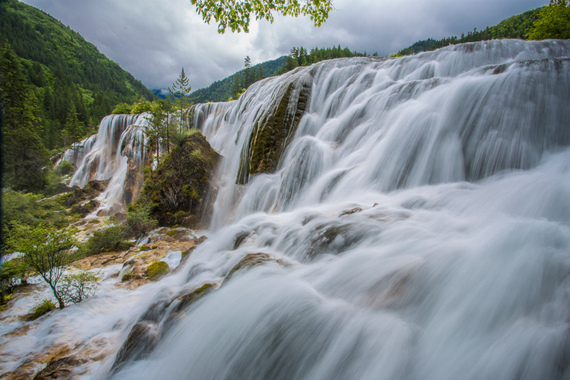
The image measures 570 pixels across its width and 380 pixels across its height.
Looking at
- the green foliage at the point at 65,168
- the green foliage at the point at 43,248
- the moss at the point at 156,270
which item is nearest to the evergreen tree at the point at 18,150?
the green foliage at the point at 65,168

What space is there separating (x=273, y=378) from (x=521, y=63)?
8.72 meters

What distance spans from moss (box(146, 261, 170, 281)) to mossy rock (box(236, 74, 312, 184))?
16.6ft

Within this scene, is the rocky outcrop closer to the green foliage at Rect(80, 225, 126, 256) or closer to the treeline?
the green foliage at Rect(80, 225, 126, 256)

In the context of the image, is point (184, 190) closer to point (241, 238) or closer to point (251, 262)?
→ point (241, 238)

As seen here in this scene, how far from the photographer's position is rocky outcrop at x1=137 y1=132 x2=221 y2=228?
11.7 metres

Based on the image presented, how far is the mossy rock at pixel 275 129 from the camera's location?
1011 centimetres

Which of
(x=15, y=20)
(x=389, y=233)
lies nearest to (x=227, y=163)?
(x=389, y=233)

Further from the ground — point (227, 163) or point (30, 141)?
point (30, 141)

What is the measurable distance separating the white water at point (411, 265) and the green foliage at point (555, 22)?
1848cm

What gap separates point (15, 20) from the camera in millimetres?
94125

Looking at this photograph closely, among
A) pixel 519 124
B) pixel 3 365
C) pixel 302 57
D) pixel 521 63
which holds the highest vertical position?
pixel 302 57

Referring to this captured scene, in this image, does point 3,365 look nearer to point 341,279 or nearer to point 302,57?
point 341,279

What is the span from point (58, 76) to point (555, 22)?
4216 inches

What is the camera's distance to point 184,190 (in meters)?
11.8
